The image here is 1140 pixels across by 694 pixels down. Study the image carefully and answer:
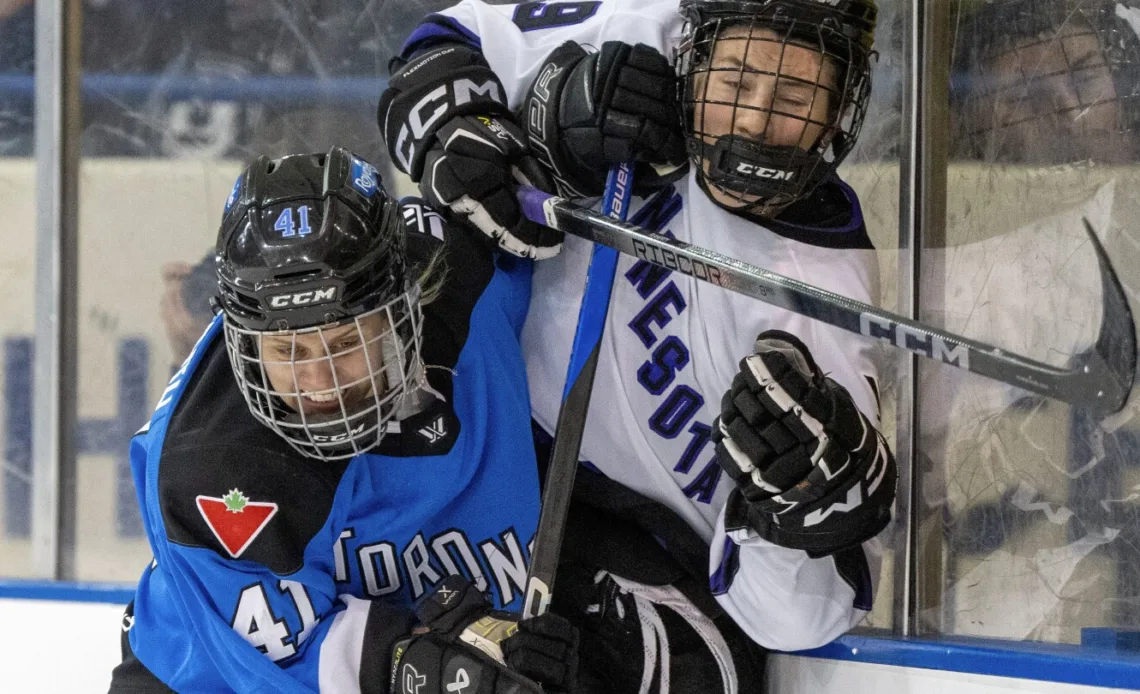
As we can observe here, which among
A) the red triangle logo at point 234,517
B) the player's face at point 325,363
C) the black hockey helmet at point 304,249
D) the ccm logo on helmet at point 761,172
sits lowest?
the red triangle logo at point 234,517

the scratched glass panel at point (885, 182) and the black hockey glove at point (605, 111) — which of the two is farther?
the scratched glass panel at point (885, 182)

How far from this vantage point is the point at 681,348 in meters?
1.84

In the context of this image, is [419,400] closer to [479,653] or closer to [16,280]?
[479,653]

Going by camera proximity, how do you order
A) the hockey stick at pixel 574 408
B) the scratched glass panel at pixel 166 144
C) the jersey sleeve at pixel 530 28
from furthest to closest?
the scratched glass panel at pixel 166 144
the jersey sleeve at pixel 530 28
the hockey stick at pixel 574 408

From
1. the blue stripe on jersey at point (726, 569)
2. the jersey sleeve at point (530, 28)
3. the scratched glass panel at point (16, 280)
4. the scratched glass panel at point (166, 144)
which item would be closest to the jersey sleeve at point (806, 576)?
the blue stripe on jersey at point (726, 569)

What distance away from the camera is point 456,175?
173 centimetres

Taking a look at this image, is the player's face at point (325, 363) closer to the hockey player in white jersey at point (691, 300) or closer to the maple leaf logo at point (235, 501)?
the maple leaf logo at point (235, 501)

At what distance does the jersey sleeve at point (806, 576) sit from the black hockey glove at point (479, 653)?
231 mm

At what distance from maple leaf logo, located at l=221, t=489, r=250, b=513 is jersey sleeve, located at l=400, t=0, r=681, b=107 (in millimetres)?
701

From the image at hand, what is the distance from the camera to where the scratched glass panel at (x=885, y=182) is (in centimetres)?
193

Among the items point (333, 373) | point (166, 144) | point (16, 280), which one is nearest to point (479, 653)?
point (333, 373)

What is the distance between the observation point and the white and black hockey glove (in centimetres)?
174

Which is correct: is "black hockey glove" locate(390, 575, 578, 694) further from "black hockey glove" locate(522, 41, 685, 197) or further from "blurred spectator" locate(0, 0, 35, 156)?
"blurred spectator" locate(0, 0, 35, 156)

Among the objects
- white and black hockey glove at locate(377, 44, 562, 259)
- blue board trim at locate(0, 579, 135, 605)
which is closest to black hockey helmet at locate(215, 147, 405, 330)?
white and black hockey glove at locate(377, 44, 562, 259)
